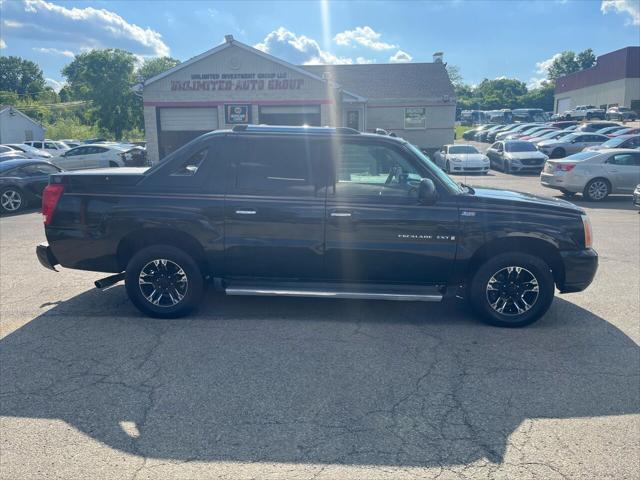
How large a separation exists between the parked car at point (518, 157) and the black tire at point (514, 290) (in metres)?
20.8

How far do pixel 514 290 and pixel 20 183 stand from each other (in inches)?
509

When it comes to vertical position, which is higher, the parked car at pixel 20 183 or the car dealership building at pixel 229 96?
the car dealership building at pixel 229 96

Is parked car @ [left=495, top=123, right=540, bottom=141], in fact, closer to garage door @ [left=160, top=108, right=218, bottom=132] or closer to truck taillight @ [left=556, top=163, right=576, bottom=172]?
garage door @ [left=160, top=108, right=218, bottom=132]

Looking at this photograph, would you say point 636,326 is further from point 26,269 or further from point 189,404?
point 26,269

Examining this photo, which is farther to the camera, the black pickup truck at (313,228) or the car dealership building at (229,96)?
the car dealership building at (229,96)

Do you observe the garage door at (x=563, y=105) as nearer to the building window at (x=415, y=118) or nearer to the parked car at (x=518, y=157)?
the building window at (x=415, y=118)

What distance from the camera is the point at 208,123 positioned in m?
26.9

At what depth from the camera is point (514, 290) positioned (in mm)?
5277

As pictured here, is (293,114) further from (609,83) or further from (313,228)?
(609,83)

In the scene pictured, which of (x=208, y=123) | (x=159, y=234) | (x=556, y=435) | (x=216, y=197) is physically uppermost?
(x=208, y=123)

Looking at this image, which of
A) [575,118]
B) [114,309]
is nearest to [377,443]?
[114,309]

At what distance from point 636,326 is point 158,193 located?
5009 mm

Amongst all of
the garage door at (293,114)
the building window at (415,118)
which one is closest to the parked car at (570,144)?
the building window at (415,118)

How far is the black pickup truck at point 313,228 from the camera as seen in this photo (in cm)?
516
